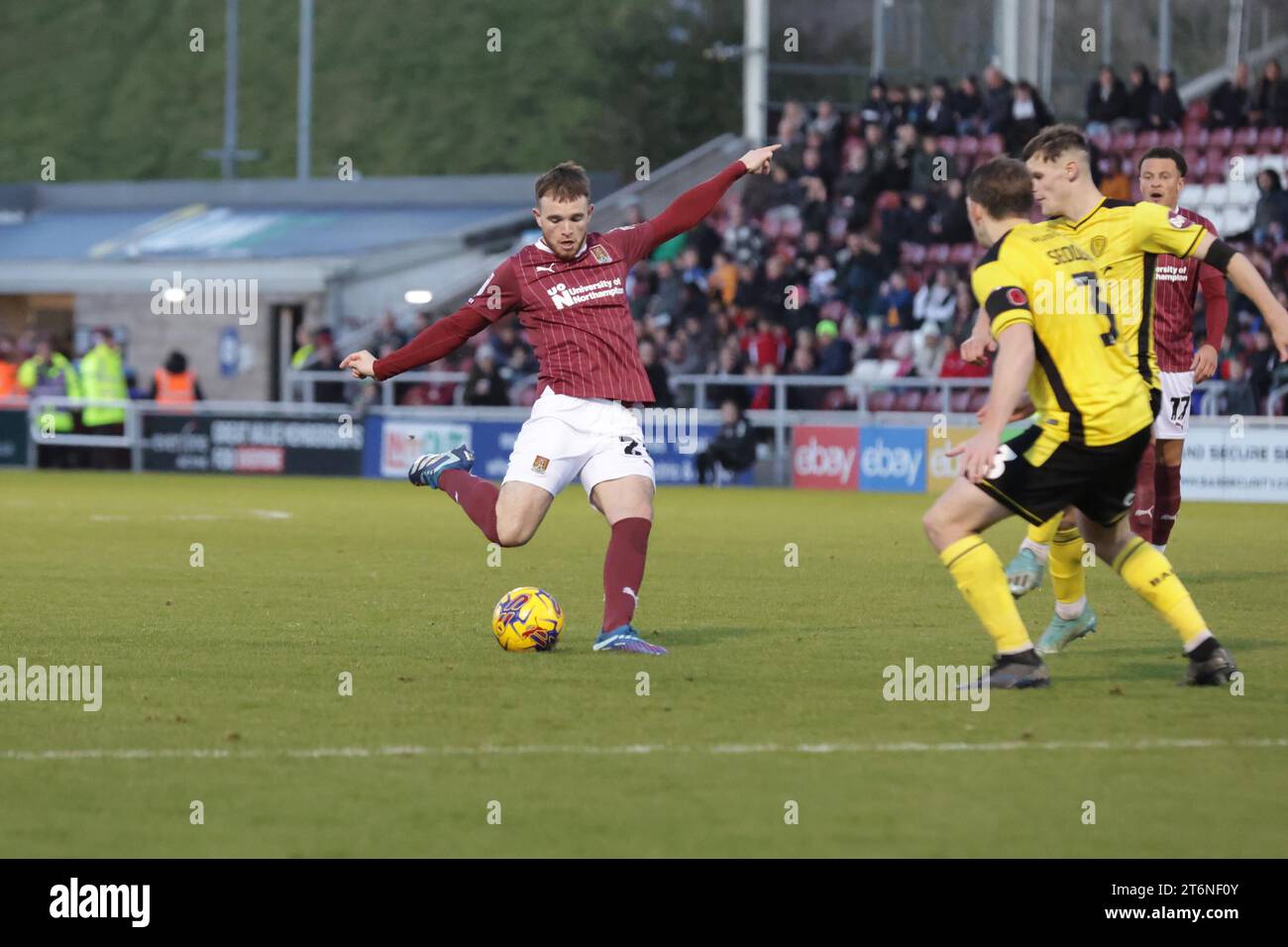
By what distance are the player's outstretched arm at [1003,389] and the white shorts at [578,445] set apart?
227cm

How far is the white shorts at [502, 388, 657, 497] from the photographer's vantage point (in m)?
9.55

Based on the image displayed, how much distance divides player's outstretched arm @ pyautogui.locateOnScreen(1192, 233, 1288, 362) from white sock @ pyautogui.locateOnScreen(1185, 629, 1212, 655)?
1.07 meters

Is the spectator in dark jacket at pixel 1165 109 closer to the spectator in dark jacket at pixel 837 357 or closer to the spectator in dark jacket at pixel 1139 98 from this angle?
the spectator in dark jacket at pixel 1139 98

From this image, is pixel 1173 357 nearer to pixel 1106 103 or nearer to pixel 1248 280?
pixel 1248 280

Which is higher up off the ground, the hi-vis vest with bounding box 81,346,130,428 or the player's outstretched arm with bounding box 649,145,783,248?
the player's outstretched arm with bounding box 649,145,783,248

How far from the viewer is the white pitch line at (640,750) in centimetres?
663

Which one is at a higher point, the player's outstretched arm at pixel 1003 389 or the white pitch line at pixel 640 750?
the player's outstretched arm at pixel 1003 389

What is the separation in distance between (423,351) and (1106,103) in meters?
21.8

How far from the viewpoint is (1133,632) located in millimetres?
10062

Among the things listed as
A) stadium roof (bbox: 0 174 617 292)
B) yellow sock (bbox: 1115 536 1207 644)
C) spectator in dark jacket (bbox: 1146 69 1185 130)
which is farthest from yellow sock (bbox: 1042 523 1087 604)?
stadium roof (bbox: 0 174 617 292)

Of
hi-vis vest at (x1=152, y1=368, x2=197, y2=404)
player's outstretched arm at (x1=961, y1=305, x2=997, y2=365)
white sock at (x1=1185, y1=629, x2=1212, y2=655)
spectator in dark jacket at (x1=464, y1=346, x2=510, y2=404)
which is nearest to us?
white sock at (x1=1185, y1=629, x2=1212, y2=655)

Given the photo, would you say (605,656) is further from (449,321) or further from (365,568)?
(365,568)

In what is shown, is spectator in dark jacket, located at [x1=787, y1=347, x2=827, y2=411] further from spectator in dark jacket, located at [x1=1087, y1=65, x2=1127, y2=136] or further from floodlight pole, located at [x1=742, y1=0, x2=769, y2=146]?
floodlight pole, located at [x1=742, y1=0, x2=769, y2=146]

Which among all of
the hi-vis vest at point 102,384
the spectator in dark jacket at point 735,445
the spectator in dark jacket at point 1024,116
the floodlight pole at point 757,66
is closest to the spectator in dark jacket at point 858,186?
the spectator in dark jacket at point 1024,116
